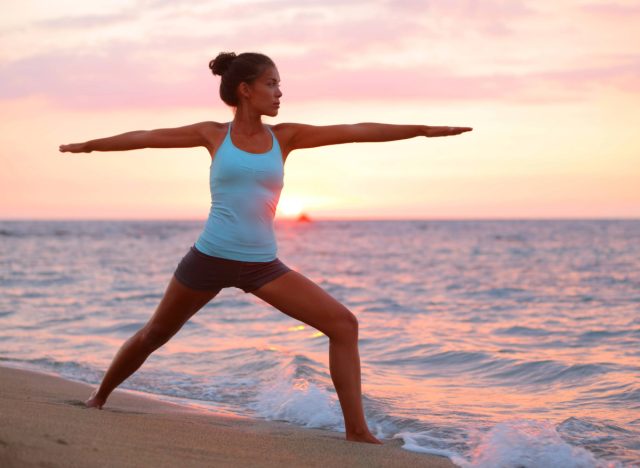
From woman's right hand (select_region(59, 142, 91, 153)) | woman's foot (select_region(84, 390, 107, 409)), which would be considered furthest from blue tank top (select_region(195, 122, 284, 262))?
woman's foot (select_region(84, 390, 107, 409))

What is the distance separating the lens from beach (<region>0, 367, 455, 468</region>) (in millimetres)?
3337

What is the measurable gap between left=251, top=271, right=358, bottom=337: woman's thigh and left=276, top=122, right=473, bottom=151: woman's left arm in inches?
31.1

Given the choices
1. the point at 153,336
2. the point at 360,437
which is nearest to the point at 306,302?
the point at 360,437

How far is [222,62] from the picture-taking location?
4668mm

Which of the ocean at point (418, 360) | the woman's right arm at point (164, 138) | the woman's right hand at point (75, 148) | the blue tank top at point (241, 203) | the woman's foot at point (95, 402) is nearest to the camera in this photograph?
the blue tank top at point (241, 203)

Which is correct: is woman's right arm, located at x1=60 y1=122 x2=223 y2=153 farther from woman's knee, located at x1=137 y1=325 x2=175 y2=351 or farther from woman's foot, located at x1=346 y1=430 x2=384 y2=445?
woman's foot, located at x1=346 y1=430 x2=384 y2=445

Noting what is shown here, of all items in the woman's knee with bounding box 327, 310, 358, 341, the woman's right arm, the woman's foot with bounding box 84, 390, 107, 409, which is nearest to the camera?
the woman's knee with bounding box 327, 310, 358, 341

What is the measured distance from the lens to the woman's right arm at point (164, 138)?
4605 mm

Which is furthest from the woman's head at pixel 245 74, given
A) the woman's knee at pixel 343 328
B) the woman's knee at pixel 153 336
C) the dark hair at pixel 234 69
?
the woman's knee at pixel 153 336

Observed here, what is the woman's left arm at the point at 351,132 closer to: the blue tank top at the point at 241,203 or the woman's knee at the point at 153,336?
the blue tank top at the point at 241,203

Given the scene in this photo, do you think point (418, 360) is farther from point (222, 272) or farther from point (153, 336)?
point (222, 272)

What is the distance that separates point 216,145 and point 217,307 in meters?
9.64

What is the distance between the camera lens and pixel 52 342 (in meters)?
10.0

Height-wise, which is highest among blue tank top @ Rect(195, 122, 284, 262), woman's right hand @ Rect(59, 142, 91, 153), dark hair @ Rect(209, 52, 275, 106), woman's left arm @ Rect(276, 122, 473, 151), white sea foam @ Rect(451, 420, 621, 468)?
dark hair @ Rect(209, 52, 275, 106)
